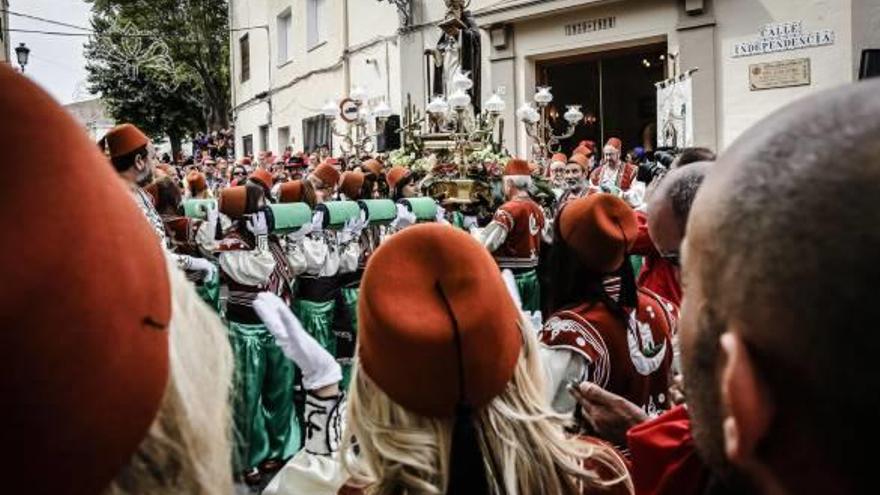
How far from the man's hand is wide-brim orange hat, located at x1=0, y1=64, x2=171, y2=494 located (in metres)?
1.30

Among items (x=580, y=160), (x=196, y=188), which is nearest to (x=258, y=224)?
(x=196, y=188)

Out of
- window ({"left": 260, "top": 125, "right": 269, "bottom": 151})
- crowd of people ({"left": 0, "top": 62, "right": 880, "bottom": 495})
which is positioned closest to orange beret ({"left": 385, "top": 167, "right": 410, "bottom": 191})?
crowd of people ({"left": 0, "top": 62, "right": 880, "bottom": 495})

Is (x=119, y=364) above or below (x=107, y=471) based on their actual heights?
above

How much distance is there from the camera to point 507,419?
185 centimetres

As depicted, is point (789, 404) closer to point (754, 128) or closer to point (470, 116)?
point (754, 128)

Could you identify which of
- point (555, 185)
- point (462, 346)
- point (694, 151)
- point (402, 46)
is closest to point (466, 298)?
point (462, 346)

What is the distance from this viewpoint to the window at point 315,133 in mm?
25422

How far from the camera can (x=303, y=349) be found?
3.17 metres

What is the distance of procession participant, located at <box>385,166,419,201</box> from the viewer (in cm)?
863

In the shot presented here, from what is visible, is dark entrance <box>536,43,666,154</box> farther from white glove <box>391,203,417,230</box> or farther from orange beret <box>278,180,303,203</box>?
orange beret <box>278,180,303,203</box>

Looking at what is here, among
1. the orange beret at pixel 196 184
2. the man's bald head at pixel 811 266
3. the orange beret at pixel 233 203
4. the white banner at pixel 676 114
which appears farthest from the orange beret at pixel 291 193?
the white banner at pixel 676 114

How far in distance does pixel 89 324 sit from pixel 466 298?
104 cm

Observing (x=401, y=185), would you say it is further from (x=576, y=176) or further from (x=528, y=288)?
(x=576, y=176)

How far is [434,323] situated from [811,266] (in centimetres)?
105
